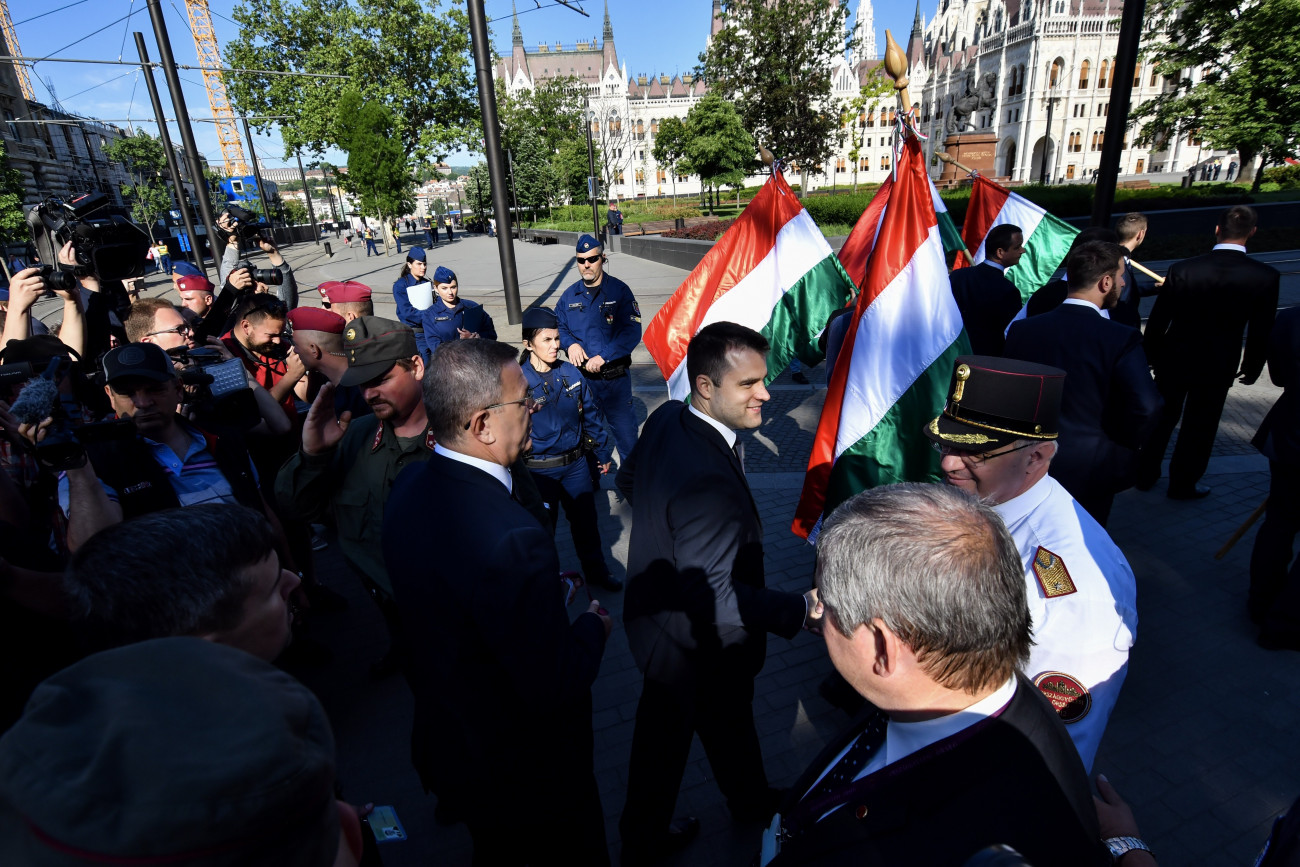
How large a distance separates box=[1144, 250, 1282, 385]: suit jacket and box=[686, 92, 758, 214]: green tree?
31.7 meters

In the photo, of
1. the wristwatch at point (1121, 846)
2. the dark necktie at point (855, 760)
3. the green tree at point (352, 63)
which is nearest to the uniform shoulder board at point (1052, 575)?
the wristwatch at point (1121, 846)

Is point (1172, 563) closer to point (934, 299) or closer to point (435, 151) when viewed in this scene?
point (934, 299)

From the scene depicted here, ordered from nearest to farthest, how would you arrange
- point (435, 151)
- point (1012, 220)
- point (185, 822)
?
1. point (185, 822)
2. point (1012, 220)
3. point (435, 151)

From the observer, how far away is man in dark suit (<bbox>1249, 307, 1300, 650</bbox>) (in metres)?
3.59

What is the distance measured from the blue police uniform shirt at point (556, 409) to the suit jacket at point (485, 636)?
7.34 ft

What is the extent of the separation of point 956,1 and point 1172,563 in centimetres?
10412

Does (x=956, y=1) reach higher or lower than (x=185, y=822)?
higher

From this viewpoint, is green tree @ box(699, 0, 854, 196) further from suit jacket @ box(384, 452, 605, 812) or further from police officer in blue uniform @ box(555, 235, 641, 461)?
suit jacket @ box(384, 452, 605, 812)

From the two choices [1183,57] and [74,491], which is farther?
[1183,57]

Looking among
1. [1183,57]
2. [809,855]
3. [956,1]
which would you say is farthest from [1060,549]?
[956,1]

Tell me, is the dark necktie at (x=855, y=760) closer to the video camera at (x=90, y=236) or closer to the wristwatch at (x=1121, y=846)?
the wristwatch at (x=1121, y=846)

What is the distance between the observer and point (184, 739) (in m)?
0.72

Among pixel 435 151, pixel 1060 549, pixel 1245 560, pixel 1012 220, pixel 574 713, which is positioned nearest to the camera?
pixel 1060 549

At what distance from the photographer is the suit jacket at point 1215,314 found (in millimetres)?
4688
